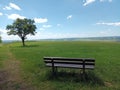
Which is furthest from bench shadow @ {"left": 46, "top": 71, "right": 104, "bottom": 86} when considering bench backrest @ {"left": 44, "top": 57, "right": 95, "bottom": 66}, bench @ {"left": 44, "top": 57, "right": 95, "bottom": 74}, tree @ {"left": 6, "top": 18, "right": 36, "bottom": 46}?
tree @ {"left": 6, "top": 18, "right": 36, "bottom": 46}

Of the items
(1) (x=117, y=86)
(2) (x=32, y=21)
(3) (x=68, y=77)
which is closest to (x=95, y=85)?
(1) (x=117, y=86)

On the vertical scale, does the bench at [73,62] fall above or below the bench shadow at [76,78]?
above

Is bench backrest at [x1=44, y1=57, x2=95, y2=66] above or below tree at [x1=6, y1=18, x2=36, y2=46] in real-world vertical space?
below

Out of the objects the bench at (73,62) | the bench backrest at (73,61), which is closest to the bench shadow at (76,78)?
the bench at (73,62)

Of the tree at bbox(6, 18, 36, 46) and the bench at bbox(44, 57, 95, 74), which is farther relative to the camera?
the tree at bbox(6, 18, 36, 46)

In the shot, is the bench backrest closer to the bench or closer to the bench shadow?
the bench

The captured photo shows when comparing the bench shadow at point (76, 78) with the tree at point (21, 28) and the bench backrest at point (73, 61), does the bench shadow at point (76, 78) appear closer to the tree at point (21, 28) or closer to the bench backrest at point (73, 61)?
the bench backrest at point (73, 61)

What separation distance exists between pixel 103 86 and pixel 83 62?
4.69 feet

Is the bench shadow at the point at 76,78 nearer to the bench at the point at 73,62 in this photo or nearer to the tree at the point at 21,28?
the bench at the point at 73,62

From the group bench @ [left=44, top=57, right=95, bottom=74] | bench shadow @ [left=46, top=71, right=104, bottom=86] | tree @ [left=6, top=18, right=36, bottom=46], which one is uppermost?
tree @ [left=6, top=18, right=36, bottom=46]

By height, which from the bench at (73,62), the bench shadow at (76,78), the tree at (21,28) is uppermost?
the tree at (21,28)

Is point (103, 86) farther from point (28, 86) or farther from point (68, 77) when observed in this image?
point (28, 86)

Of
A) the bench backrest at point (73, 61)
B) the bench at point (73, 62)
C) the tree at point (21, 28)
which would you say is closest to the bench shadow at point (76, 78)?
the bench at point (73, 62)

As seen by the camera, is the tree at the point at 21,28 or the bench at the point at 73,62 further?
the tree at the point at 21,28
